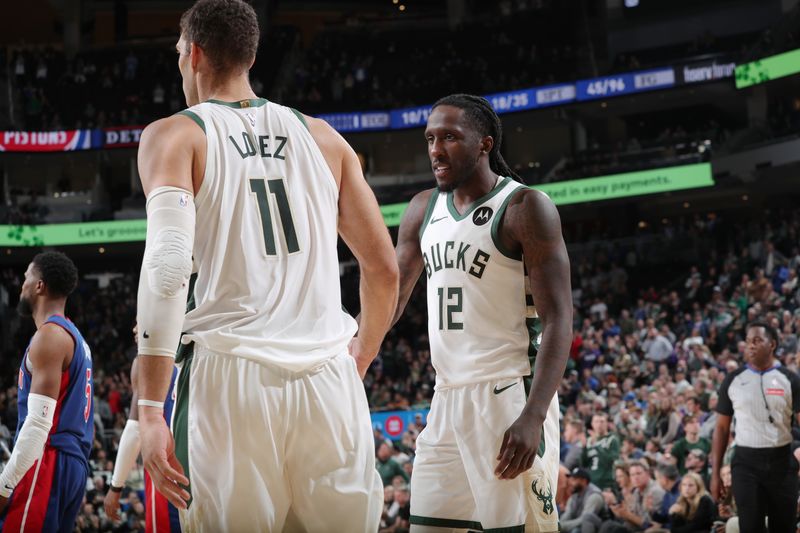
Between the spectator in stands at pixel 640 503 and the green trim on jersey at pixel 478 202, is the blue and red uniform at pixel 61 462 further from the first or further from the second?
the spectator in stands at pixel 640 503

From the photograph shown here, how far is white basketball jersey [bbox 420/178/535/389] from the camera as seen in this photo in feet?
12.7

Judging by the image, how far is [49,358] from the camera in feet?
16.0

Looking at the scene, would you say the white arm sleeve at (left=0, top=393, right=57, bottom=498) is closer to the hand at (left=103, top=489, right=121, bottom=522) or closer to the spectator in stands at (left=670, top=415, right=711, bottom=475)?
the hand at (left=103, top=489, right=121, bottom=522)

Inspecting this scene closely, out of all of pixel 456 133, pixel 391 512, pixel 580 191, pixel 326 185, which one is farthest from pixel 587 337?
pixel 326 185

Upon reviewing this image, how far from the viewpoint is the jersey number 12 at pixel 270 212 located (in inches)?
105

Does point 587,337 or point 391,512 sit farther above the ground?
point 587,337

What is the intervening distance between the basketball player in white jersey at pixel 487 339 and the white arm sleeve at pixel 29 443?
1.89m

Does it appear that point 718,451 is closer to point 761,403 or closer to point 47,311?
point 761,403

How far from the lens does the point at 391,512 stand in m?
11.1

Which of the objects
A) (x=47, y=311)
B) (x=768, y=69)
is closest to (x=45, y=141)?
(x=768, y=69)

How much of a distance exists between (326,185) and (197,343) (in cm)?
60

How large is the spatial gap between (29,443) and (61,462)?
319 millimetres

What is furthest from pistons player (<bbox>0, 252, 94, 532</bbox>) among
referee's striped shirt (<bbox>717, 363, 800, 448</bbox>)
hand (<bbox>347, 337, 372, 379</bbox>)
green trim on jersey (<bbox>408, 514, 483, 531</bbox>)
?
referee's striped shirt (<bbox>717, 363, 800, 448</bbox>)

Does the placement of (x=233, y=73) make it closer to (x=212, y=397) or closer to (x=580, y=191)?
(x=212, y=397)
